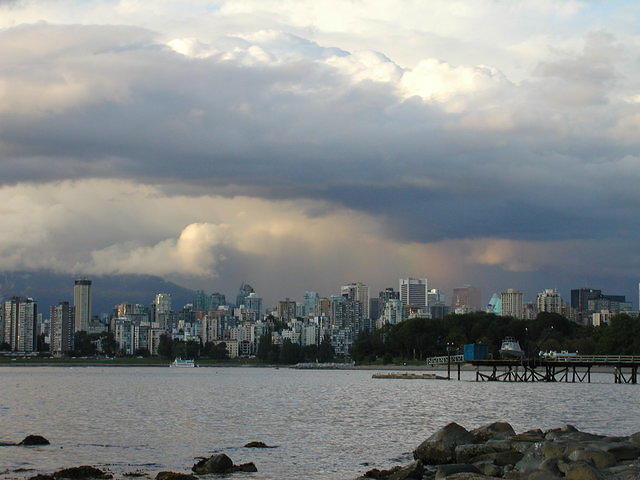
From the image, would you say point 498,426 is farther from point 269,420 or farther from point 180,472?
point 269,420

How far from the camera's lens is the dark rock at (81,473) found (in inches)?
1494

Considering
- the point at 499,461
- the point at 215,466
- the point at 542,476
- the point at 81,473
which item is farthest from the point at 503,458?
the point at 81,473

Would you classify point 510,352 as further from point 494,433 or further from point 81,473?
point 81,473

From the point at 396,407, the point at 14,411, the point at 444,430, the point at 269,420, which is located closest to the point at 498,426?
the point at 444,430

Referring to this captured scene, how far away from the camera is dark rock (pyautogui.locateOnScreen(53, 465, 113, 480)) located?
37.9 meters

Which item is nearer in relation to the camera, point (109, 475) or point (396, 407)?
point (109, 475)

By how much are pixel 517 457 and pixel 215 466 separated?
467 inches

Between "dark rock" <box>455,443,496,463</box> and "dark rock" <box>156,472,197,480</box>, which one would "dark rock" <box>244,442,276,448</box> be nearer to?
"dark rock" <box>156,472,197,480</box>

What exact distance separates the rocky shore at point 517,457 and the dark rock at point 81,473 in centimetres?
1033

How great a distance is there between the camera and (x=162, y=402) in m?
92.9

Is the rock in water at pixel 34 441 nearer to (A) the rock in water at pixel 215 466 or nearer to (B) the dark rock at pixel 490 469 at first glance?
(A) the rock in water at pixel 215 466

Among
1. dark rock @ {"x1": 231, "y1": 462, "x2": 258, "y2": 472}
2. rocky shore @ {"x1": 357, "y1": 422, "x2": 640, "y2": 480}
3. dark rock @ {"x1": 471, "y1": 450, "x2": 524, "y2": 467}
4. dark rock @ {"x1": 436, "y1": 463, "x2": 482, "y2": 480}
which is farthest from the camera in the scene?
dark rock @ {"x1": 231, "y1": 462, "x2": 258, "y2": 472}

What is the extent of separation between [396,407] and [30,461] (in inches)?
1795

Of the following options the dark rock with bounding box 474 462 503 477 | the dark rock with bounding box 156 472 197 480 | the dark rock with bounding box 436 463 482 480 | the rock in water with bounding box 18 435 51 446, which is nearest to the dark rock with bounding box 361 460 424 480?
the dark rock with bounding box 436 463 482 480
